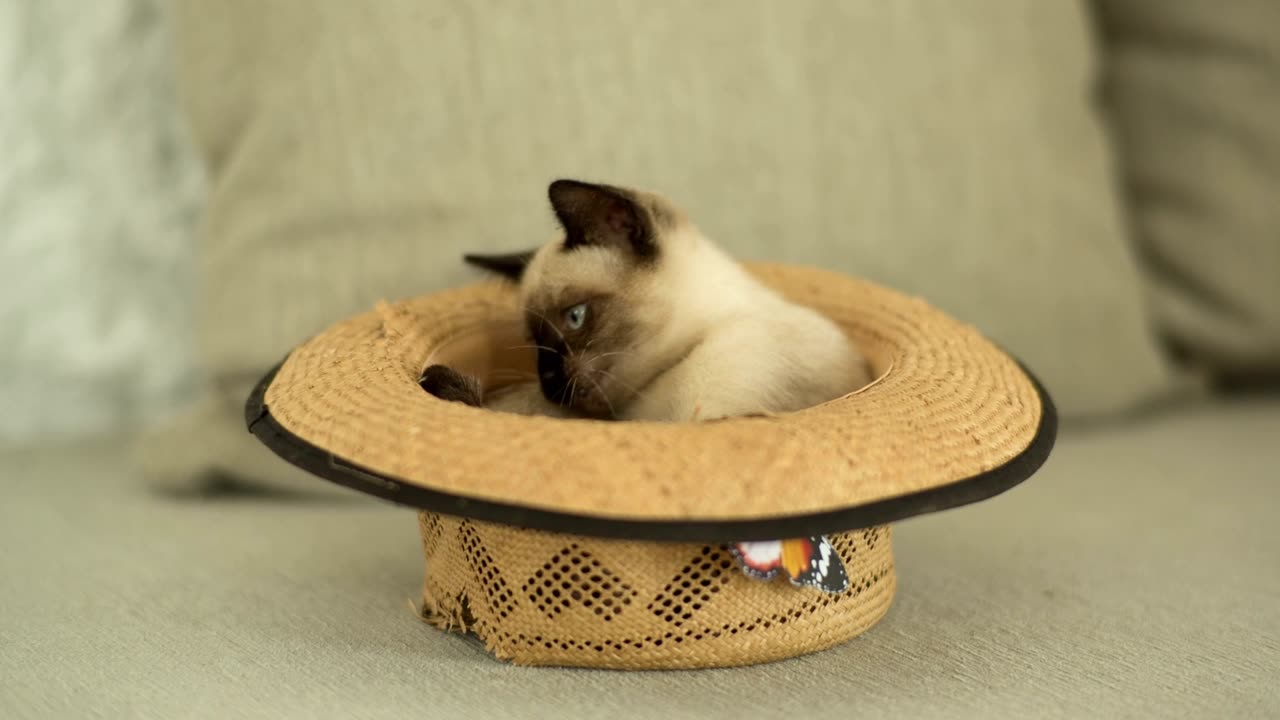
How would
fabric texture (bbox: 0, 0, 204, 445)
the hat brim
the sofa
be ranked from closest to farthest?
1. the hat brim
2. the sofa
3. fabric texture (bbox: 0, 0, 204, 445)

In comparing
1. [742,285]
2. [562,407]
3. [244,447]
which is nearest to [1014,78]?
[742,285]

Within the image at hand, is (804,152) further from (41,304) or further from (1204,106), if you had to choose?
(41,304)

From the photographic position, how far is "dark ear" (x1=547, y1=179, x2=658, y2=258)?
1321 millimetres

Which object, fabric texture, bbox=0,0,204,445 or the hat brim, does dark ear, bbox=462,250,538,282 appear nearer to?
the hat brim

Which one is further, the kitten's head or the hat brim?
the kitten's head

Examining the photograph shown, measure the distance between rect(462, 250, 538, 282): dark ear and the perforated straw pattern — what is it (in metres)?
0.39

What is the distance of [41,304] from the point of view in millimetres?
1950

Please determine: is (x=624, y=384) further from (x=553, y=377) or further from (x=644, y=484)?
(x=644, y=484)

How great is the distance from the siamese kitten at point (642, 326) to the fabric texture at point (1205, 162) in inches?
35.6

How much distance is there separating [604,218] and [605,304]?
3.6 inches

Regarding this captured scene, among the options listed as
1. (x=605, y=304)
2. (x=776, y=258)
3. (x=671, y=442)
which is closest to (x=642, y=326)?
(x=605, y=304)

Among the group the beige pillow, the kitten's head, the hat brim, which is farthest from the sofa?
the kitten's head

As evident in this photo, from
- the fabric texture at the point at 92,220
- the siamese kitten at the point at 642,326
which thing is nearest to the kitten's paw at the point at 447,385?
the siamese kitten at the point at 642,326

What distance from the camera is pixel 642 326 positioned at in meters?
1.37
